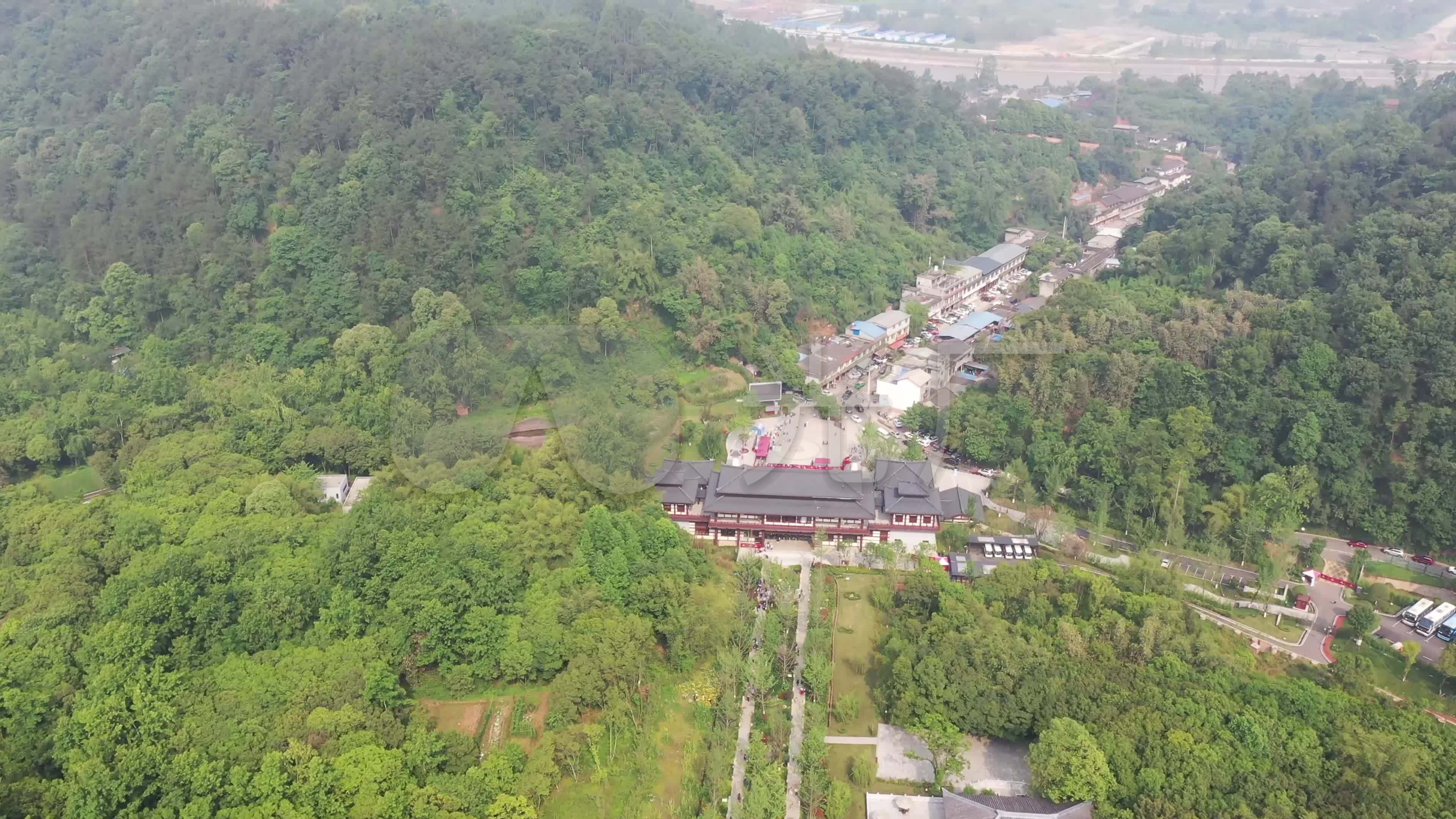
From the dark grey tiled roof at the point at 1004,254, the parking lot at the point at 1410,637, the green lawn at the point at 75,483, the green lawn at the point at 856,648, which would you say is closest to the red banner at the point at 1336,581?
the parking lot at the point at 1410,637

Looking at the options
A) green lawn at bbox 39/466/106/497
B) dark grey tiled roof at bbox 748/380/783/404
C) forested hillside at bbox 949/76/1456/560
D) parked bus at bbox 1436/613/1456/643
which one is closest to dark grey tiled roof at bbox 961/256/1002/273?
forested hillside at bbox 949/76/1456/560

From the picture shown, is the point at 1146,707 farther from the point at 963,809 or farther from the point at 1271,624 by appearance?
the point at 1271,624

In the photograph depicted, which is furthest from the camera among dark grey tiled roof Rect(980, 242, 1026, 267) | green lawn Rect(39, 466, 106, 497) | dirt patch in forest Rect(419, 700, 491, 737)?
dark grey tiled roof Rect(980, 242, 1026, 267)

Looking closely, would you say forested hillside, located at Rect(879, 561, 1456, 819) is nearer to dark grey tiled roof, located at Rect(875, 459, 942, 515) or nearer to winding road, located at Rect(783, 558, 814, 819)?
winding road, located at Rect(783, 558, 814, 819)

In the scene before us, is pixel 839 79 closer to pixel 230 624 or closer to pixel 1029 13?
pixel 230 624

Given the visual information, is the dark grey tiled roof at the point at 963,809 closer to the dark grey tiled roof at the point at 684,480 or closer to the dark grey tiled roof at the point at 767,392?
the dark grey tiled roof at the point at 684,480

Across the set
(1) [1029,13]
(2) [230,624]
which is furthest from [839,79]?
(1) [1029,13]
